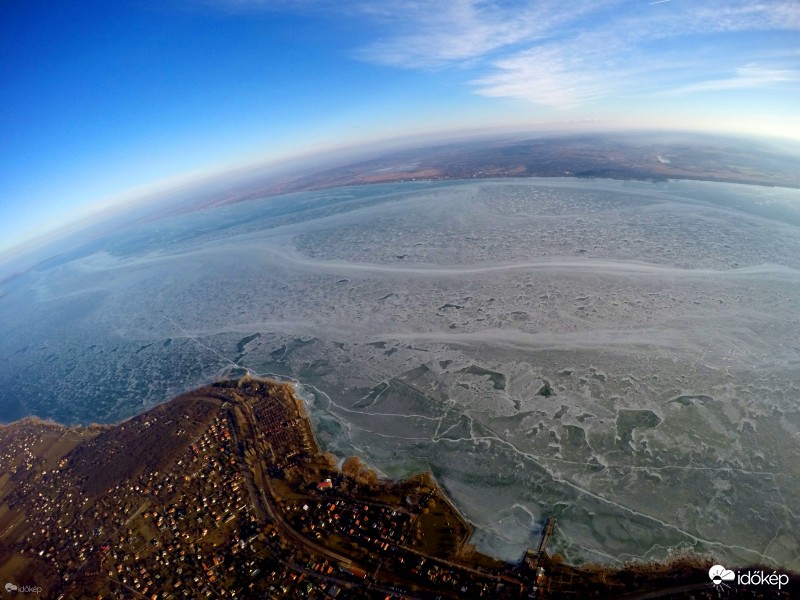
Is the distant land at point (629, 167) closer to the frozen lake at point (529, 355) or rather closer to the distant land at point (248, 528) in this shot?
the frozen lake at point (529, 355)

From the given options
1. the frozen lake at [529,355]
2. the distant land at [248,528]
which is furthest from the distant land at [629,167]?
the distant land at [248,528]

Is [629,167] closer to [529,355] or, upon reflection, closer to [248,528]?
[529,355]

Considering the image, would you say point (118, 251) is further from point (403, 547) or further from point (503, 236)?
point (403, 547)

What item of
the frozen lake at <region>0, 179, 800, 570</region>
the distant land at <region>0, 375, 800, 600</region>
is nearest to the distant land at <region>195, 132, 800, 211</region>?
the frozen lake at <region>0, 179, 800, 570</region>

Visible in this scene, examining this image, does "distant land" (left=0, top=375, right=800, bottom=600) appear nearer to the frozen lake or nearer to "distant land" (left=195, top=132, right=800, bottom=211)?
the frozen lake

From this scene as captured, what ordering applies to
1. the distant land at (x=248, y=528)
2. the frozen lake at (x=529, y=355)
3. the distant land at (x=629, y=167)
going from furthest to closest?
1. the distant land at (x=629, y=167)
2. the frozen lake at (x=529, y=355)
3. the distant land at (x=248, y=528)

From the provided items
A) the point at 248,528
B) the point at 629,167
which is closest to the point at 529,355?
the point at 248,528

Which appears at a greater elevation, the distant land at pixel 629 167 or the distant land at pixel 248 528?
the distant land at pixel 629 167
